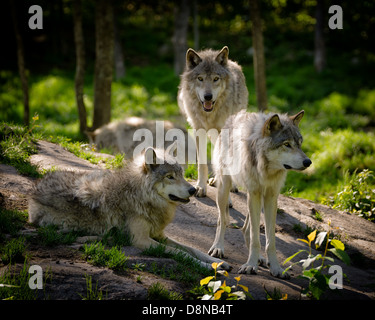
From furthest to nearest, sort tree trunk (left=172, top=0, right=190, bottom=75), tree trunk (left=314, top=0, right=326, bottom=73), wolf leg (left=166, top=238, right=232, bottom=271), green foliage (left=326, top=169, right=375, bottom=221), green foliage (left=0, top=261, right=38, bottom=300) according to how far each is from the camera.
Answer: tree trunk (left=314, top=0, right=326, bottom=73) < tree trunk (left=172, top=0, right=190, bottom=75) < green foliage (left=326, top=169, right=375, bottom=221) < wolf leg (left=166, top=238, right=232, bottom=271) < green foliage (left=0, top=261, right=38, bottom=300)

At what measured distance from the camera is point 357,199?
711 centimetres

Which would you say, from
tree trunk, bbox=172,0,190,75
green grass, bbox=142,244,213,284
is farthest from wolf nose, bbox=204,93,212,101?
tree trunk, bbox=172,0,190,75

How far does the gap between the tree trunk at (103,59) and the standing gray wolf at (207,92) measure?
367cm

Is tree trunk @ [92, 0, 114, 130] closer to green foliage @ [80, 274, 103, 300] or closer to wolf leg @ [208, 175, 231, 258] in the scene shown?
wolf leg @ [208, 175, 231, 258]

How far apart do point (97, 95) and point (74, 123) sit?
251 cm

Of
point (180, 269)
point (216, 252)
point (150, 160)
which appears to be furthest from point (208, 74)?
point (180, 269)

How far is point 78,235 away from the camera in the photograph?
4559 mm

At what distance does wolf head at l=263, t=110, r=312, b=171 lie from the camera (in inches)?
165

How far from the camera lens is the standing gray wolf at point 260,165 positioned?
4238mm

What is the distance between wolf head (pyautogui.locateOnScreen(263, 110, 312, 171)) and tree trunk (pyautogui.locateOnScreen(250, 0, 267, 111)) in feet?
19.9

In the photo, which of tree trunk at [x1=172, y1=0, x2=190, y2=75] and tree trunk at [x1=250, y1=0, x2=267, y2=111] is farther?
tree trunk at [x1=172, y1=0, x2=190, y2=75]

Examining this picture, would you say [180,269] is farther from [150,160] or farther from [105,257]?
[150,160]

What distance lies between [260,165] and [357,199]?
12.1 feet
